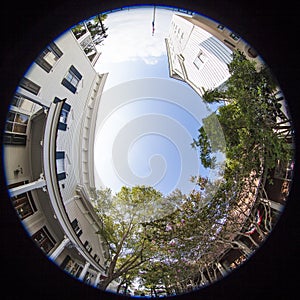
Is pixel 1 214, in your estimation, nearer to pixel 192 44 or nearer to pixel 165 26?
pixel 165 26

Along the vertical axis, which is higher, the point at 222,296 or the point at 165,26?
the point at 165,26

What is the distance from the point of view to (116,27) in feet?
4.58

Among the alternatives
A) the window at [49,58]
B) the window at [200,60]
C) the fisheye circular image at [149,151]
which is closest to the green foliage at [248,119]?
the fisheye circular image at [149,151]

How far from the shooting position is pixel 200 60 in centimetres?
180

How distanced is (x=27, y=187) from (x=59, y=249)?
0.33 metres

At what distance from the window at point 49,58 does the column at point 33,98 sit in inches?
5.3

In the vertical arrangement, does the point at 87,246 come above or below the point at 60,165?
below

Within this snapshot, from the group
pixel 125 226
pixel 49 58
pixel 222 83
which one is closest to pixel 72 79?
pixel 49 58

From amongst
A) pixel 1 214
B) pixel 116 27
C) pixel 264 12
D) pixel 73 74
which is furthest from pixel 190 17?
pixel 1 214

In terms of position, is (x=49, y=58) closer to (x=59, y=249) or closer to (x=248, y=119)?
(x=59, y=249)

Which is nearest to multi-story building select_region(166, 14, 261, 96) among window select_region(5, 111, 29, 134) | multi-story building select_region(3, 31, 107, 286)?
multi-story building select_region(3, 31, 107, 286)

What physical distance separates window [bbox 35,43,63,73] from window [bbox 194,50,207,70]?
1.01 meters

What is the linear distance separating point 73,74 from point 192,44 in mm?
858

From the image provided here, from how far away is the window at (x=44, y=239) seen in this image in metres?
0.98
